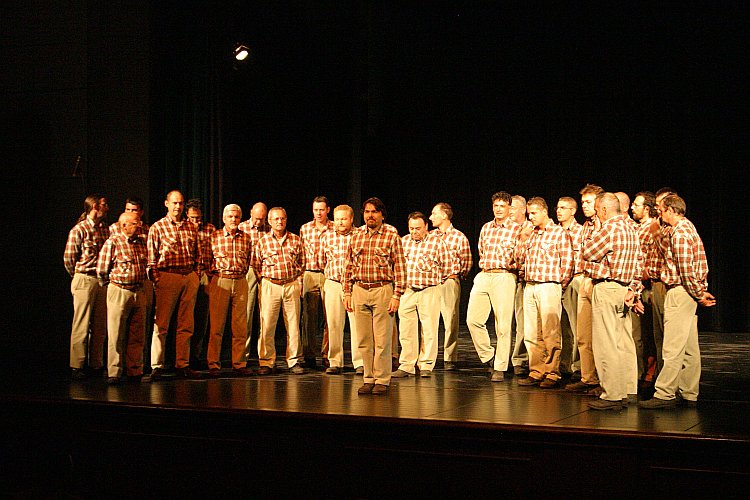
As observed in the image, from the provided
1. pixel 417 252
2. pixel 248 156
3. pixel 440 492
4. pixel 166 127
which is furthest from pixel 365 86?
pixel 440 492

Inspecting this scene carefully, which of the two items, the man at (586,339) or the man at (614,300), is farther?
the man at (586,339)

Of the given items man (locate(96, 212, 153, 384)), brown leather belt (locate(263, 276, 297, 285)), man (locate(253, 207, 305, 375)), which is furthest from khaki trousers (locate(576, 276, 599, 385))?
man (locate(96, 212, 153, 384))

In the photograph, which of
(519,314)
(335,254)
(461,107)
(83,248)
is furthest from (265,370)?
(461,107)

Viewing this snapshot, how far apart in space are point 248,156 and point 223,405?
5315 millimetres

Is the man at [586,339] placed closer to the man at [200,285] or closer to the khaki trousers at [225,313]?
the khaki trousers at [225,313]

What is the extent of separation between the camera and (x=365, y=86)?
11578 millimetres

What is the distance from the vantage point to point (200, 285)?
8.10 m

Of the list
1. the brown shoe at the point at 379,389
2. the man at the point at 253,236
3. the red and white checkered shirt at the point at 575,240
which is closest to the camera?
the brown shoe at the point at 379,389

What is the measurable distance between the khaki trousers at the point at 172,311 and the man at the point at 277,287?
2.18 ft

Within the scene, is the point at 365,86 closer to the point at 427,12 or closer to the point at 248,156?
the point at 427,12

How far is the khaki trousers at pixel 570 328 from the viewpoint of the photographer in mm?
7254

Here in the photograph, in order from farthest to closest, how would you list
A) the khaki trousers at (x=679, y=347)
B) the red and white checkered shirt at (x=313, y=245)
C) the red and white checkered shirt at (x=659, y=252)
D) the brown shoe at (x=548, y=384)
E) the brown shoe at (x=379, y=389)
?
1. the red and white checkered shirt at (x=313, y=245)
2. the brown shoe at (x=548, y=384)
3. the brown shoe at (x=379, y=389)
4. the red and white checkered shirt at (x=659, y=252)
5. the khaki trousers at (x=679, y=347)

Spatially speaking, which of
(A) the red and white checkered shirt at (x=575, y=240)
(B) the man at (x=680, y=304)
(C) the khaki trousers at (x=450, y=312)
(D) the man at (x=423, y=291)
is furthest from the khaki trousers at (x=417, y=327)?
(B) the man at (x=680, y=304)

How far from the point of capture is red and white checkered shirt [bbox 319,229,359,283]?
7.96m
